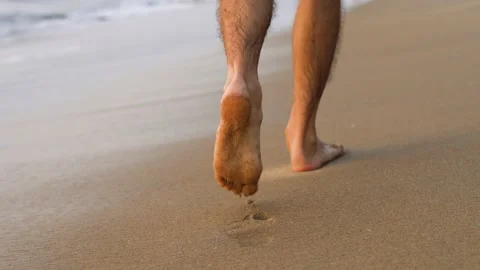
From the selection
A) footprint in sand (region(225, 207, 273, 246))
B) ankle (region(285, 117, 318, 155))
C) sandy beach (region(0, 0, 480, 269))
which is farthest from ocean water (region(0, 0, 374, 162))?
footprint in sand (region(225, 207, 273, 246))

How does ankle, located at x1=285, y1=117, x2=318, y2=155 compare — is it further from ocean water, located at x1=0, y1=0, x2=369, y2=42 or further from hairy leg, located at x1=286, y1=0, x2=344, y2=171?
ocean water, located at x1=0, y1=0, x2=369, y2=42

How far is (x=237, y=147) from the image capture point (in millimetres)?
1542

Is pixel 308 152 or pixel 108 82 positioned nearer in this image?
pixel 308 152

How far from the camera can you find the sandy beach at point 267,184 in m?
1.32

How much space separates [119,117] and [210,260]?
168cm

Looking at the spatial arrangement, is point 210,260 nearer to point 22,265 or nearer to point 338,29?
point 22,265

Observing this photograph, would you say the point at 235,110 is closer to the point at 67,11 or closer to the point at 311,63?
the point at 311,63

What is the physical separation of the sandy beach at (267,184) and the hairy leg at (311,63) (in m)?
0.08

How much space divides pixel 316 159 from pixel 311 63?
10.5 inches

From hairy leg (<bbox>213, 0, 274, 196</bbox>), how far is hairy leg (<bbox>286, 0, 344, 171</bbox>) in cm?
28

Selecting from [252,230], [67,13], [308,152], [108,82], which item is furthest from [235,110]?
[67,13]

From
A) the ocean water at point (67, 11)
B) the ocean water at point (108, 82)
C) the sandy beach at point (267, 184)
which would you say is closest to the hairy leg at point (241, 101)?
the sandy beach at point (267, 184)

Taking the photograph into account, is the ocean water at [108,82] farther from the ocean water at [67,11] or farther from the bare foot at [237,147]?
the bare foot at [237,147]

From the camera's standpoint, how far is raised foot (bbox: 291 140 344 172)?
1.87m
